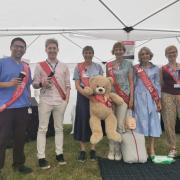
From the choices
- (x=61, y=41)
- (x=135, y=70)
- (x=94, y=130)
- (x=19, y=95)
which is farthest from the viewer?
(x=61, y=41)

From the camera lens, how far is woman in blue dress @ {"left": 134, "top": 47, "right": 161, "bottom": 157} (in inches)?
148

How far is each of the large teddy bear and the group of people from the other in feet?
0.39

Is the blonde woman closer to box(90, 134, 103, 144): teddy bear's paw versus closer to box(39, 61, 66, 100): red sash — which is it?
box(90, 134, 103, 144): teddy bear's paw

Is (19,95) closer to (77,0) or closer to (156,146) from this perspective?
(77,0)

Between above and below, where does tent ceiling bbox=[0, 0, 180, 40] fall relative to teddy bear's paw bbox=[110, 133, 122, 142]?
above

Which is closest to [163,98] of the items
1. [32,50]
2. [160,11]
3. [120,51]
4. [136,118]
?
[136,118]

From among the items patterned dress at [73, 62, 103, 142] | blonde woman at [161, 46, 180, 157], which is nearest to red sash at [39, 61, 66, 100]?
patterned dress at [73, 62, 103, 142]

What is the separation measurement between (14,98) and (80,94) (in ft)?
2.92

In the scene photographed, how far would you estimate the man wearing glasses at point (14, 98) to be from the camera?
304 cm

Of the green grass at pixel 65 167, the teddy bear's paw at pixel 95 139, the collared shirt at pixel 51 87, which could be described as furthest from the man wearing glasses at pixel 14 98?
the teddy bear's paw at pixel 95 139

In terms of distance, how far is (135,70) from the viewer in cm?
384

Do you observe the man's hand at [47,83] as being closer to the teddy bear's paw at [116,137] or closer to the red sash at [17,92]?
the red sash at [17,92]

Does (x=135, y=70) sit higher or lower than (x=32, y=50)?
lower

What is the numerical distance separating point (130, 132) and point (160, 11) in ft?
5.26
